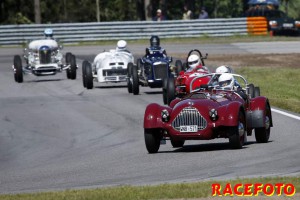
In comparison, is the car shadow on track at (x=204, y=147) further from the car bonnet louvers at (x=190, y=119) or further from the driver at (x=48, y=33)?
the driver at (x=48, y=33)

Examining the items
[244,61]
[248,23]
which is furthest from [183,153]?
[248,23]

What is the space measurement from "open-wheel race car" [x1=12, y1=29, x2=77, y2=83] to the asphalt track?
2701 millimetres

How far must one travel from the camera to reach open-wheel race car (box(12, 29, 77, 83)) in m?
33.3

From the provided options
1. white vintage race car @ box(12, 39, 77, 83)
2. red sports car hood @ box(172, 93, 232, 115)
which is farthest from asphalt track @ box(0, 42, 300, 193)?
white vintage race car @ box(12, 39, 77, 83)

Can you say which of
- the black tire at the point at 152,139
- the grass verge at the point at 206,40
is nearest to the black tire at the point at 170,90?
the black tire at the point at 152,139

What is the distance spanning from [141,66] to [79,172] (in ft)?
45.9

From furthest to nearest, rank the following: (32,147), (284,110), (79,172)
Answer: (284,110) → (32,147) → (79,172)

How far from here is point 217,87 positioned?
58.6 ft

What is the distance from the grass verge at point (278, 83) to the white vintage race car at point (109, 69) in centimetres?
363

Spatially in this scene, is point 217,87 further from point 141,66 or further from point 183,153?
point 141,66

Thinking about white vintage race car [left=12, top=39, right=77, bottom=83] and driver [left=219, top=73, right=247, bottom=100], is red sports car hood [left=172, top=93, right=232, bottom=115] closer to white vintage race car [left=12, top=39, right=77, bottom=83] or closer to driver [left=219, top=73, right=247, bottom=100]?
driver [left=219, top=73, right=247, bottom=100]

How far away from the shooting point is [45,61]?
33.8m

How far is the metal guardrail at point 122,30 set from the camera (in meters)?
51.0

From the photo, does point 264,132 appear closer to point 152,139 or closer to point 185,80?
point 152,139
